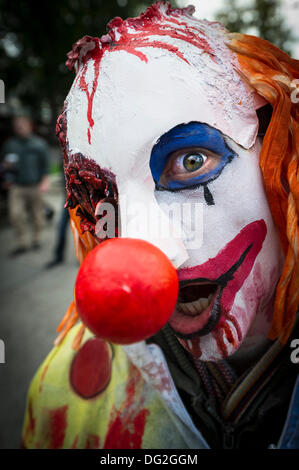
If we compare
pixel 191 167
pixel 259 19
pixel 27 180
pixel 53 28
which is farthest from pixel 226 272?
pixel 27 180

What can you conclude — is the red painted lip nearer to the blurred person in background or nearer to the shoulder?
the shoulder

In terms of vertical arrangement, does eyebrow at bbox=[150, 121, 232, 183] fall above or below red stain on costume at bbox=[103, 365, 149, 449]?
above

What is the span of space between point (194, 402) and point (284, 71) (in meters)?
0.84

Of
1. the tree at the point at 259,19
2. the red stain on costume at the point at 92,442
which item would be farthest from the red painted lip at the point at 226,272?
the tree at the point at 259,19

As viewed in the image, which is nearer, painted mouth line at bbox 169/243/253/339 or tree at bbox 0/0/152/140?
painted mouth line at bbox 169/243/253/339

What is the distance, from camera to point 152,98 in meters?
0.62

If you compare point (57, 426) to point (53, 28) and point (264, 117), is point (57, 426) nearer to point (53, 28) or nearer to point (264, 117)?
point (264, 117)

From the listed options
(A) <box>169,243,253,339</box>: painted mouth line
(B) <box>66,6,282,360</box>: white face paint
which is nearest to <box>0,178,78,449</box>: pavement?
(A) <box>169,243,253,339</box>: painted mouth line

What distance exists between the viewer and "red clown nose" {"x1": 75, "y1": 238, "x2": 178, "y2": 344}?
50 cm

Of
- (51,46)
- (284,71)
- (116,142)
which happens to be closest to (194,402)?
(116,142)

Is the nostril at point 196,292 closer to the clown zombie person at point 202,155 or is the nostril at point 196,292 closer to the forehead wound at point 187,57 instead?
the clown zombie person at point 202,155

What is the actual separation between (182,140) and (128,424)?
763 mm

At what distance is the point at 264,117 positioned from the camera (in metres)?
0.71

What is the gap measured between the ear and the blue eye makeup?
0.11 m
